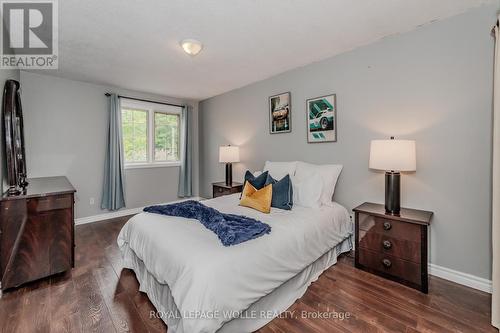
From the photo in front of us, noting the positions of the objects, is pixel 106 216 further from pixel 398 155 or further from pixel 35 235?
pixel 398 155

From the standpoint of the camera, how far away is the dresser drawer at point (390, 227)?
6.63 feet

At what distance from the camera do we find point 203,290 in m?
1.32

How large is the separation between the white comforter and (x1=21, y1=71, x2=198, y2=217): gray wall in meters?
2.23

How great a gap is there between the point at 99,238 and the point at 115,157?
1466mm

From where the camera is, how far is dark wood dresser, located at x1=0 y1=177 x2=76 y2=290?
1.99 m

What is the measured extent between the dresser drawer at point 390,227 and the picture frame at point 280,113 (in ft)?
5.55

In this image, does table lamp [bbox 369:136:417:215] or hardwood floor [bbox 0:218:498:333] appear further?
table lamp [bbox 369:136:417:215]

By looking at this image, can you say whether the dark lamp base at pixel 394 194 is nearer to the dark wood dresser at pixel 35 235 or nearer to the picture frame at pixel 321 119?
the picture frame at pixel 321 119

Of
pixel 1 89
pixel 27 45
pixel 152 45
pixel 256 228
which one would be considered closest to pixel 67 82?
pixel 27 45

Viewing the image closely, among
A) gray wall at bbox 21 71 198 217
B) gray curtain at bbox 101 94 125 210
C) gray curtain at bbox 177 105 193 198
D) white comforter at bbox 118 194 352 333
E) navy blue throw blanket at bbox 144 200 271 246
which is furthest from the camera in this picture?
gray curtain at bbox 177 105 193 198

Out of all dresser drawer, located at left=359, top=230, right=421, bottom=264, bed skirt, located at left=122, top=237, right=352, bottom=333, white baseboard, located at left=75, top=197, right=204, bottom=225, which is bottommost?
bed skirt, located at left=122, top=237, right=352, bottom=333

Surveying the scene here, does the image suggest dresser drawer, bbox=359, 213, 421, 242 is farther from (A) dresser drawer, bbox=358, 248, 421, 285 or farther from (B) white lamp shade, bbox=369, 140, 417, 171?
(B) white lamp shade, bbox=369, 140, 417, 171

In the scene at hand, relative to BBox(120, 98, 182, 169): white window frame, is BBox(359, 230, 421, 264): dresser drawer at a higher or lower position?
lower

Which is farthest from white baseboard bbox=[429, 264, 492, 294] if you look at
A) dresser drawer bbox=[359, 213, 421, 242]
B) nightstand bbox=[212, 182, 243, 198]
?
nightstand bbox=[212, 182, 243, 198]
